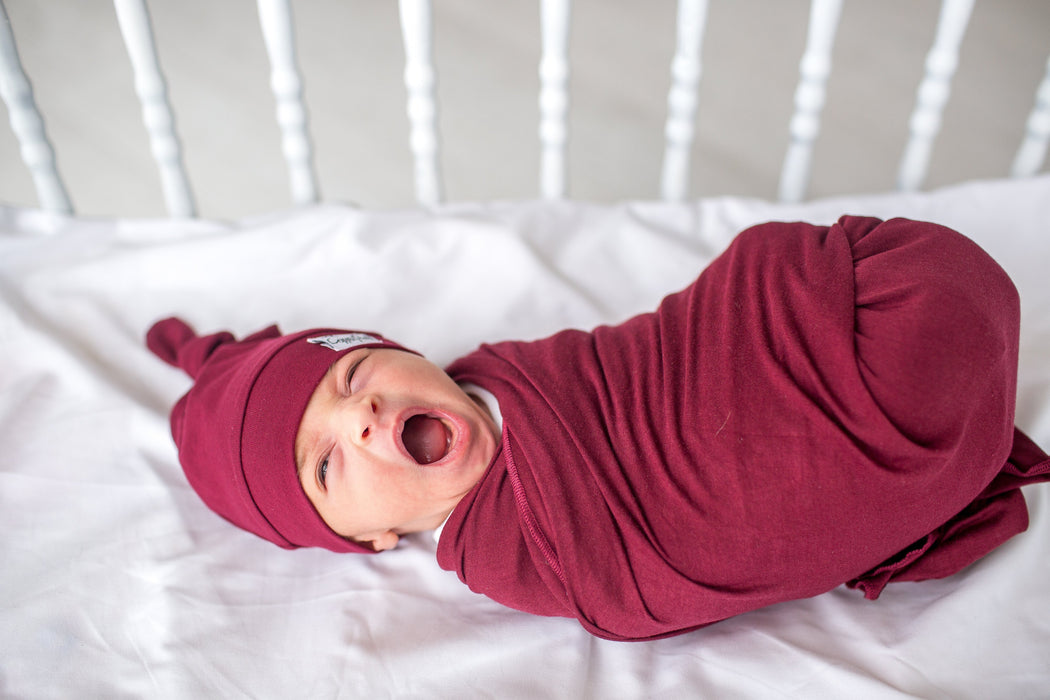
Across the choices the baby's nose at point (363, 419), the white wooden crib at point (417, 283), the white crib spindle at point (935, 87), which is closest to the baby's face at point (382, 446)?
the baby's nose at point (363, 419)

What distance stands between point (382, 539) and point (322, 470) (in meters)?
0.11

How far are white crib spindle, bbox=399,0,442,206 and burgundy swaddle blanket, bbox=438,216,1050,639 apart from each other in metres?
0.54

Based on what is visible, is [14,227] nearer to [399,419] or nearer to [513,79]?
[399,419]

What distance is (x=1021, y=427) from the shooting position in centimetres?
88

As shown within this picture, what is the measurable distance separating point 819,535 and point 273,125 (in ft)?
6.45

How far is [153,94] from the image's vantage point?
1.15 metres

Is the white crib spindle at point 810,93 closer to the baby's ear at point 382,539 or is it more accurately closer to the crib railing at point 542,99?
the crib railing at point 542,99

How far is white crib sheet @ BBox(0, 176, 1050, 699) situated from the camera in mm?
775

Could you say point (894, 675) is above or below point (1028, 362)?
below

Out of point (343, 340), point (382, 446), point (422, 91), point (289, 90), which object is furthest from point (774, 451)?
point (289, 90)

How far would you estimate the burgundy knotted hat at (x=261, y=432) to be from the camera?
818 millimetres

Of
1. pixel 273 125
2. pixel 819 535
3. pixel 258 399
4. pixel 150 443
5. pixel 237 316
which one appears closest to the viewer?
pixel 819 535

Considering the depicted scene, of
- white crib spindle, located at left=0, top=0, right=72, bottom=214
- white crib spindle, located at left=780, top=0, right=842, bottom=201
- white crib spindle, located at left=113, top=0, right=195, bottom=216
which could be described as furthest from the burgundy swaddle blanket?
white crib spindle, located at left=0, top=0, right=72, bottom=214

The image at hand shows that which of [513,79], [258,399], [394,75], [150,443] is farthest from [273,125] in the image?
[258,399]
